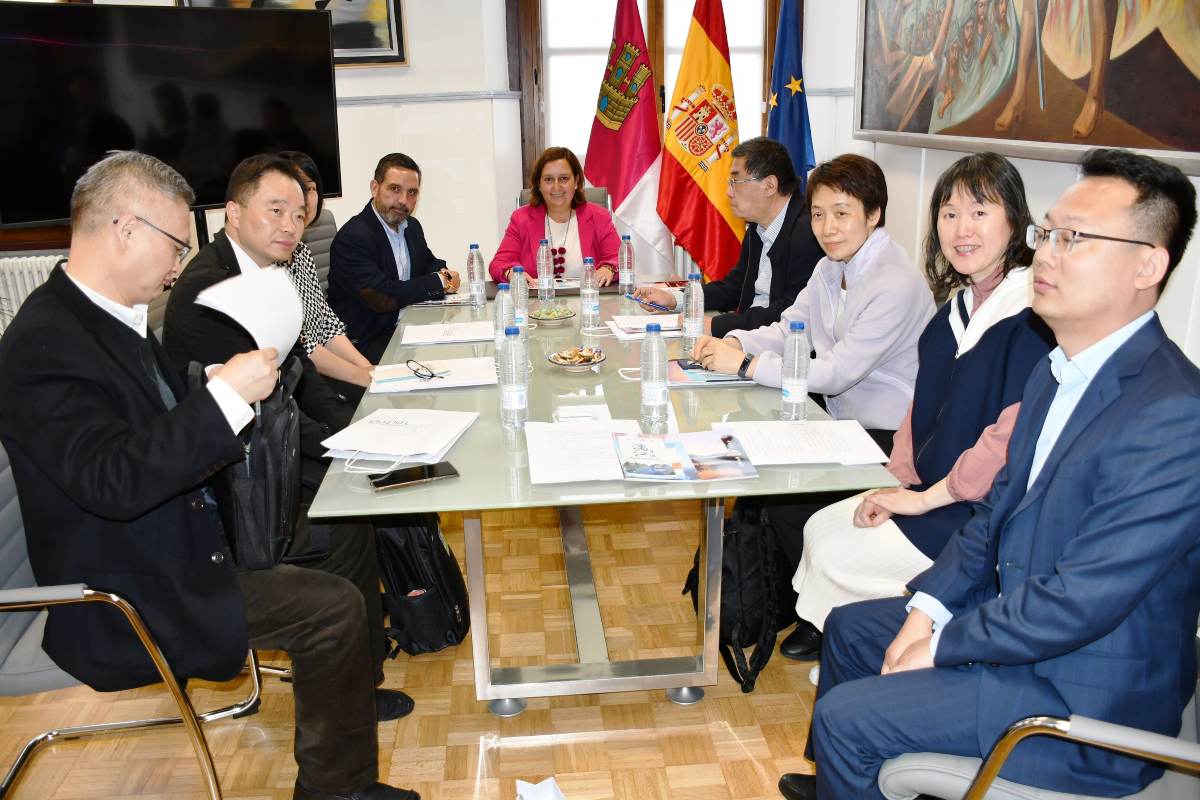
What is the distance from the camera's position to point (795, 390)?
2.19 metres

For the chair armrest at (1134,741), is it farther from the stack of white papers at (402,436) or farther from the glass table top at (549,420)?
the stack of white papers at (402,436)

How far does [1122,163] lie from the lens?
1377 mm

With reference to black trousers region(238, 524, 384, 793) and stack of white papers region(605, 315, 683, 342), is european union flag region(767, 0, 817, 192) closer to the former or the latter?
stack of white papers region(605, 315, 683, 342)

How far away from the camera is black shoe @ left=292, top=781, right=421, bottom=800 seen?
1955mm


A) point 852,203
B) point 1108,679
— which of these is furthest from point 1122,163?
point 852,203

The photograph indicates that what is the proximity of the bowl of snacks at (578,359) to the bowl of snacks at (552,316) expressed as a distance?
589 millimetres

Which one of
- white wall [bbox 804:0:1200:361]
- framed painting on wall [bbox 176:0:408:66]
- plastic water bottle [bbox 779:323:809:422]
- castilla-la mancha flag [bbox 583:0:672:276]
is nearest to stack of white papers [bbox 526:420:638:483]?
plastic water bottle [bbox 779:323:809:422]

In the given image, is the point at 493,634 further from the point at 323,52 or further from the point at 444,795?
the point at 323,52

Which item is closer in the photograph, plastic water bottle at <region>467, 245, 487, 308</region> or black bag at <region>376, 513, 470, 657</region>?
black bag at <region>376, 513, 470, 657</region>

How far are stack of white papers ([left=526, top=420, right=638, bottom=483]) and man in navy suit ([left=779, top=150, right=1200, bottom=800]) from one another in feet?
2.09

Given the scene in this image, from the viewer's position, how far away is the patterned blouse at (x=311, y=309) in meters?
3.09

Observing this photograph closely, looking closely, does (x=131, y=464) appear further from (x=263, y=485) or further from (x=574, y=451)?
(x=574, y=451)

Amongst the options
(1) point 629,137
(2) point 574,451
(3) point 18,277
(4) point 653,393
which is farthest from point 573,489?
(3) point 18,277

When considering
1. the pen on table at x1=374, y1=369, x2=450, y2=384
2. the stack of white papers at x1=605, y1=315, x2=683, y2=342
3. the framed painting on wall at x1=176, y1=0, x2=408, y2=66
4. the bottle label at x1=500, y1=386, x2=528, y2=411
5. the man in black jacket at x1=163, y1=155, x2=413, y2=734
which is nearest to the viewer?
the bottle label at x1=500, y1=386, x2=528, y2=411
